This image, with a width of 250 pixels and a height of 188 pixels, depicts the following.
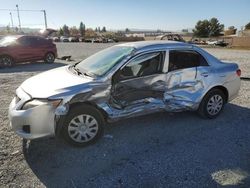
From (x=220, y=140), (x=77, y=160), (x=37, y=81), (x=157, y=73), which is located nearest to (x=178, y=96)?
(x=157, y=73)

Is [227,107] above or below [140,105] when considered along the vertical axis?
below

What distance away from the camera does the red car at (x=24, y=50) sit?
12.1 meters

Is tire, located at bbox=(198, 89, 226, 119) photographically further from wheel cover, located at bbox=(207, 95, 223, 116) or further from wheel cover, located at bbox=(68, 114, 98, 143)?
wheel cover, located at bbox=(68, 114, 98, 143)

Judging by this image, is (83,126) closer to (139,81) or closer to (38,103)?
(38,103)

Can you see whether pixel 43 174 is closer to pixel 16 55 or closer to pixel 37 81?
pixel 37 81

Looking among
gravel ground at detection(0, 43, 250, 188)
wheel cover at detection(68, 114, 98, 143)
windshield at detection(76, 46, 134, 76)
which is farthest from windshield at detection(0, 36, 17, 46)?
wheel cover at detection(68, 114, 98, 143)

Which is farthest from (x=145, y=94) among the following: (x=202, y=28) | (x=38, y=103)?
(x=202, y=28)

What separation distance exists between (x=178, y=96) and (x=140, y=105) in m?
0.81

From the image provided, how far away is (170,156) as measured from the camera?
3.80 metres

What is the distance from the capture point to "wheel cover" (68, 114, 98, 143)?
12.8ft

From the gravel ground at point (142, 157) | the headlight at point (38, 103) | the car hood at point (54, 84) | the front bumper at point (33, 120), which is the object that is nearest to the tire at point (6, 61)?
the gravel ground at point (142, 157)

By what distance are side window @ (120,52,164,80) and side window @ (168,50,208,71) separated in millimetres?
228

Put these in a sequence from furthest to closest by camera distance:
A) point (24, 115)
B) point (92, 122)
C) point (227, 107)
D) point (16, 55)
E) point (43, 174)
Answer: point (16, 55)
point (227, 107)
point (92, 122)
point (24, 115)
point (43, 174)

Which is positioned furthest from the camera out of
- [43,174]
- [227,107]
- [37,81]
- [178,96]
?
[227,107]
